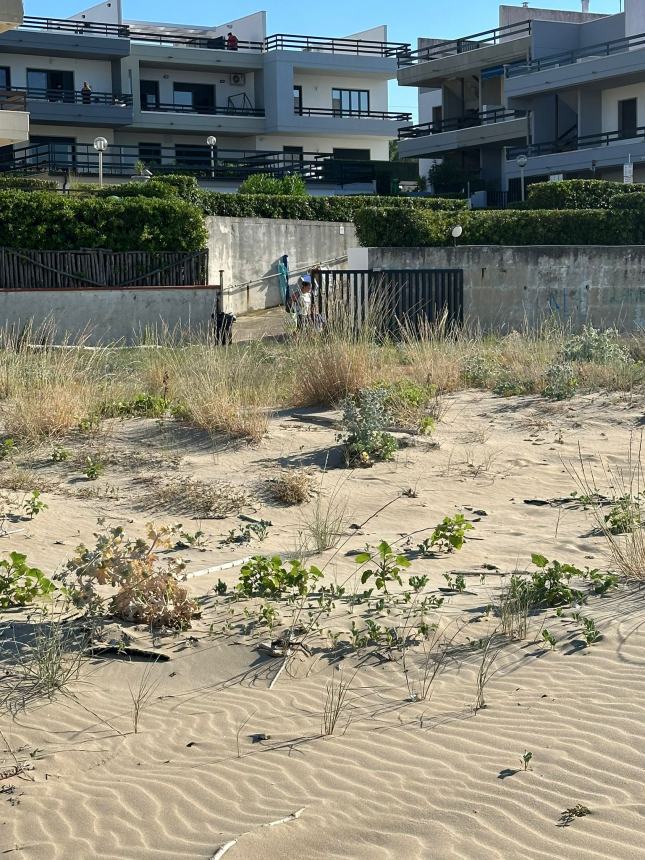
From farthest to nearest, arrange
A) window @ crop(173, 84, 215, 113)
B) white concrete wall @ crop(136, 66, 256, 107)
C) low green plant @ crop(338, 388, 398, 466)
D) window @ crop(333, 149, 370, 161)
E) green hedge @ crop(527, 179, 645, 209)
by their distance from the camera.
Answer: window @ crop(333, 149, 370, 161) < window @ crop(173, 84, 215, 113) < white concrete wall @ crop(136, 66, 256, 107) < green hedge @ crop(527, 179, 645, 209) < low green plant @ crop(338, 388, 398, 466)

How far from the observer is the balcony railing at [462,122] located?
1904 inches

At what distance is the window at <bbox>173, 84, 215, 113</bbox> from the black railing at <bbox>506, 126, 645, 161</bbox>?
1453 centimetres

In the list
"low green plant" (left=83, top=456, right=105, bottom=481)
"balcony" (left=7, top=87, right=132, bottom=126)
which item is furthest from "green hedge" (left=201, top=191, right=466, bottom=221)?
"balcony" (left=7, top=87, right=132, bottom=126)

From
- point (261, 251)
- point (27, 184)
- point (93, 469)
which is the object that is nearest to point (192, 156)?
point (27, 184)

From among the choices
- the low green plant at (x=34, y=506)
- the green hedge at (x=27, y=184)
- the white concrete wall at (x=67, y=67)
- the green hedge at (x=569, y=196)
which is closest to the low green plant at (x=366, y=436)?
the low green plant at (x=34, y=506)

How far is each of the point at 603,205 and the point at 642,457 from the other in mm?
18880

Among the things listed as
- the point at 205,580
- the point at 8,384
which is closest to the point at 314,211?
the point at 8,384

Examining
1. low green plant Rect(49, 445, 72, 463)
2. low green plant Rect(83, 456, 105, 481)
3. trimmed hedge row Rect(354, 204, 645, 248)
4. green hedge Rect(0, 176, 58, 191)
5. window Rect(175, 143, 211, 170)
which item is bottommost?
low green plant Rect(83, 456, 105, 481)

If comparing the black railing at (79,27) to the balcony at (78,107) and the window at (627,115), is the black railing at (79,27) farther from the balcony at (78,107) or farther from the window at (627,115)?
the window at (627,115)

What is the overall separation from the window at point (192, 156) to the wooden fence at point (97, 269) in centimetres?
1774

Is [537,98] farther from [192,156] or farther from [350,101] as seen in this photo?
[192,156]

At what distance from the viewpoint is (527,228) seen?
24.1 m

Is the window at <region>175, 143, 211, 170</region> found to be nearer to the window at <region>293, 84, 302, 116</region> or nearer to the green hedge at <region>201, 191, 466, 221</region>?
the window at <region>293, 84, 302, 116</region>

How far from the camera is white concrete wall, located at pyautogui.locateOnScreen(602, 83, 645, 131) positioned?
42.4 m
